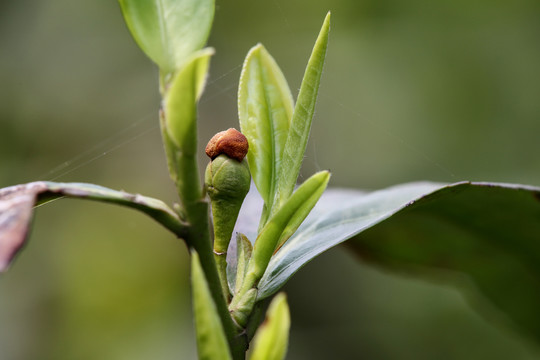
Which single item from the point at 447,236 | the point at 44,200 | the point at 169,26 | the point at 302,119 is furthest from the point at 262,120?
the point at 447,236

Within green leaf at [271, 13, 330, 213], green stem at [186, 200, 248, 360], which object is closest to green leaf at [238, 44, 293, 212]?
green leaf at [271, 13, 330, 213]

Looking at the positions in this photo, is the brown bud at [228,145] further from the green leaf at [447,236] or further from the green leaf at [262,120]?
the green leaf at [447,236]

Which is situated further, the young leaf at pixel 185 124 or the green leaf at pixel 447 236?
the green leaf at pixel 447 236

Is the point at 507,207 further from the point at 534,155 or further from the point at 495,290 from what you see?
the point at 534,155

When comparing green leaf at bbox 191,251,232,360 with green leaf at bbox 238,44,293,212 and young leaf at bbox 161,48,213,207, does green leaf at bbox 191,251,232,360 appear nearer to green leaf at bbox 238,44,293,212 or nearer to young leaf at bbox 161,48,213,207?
young leaf at bbox 161,48,213,207

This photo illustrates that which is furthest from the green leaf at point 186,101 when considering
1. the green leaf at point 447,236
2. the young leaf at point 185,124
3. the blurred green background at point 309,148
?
the blurred green background at point 309,148

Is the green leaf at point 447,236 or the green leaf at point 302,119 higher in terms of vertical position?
the green leaf at point 302,119

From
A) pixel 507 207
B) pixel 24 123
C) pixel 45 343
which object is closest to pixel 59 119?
pixel 24 123
